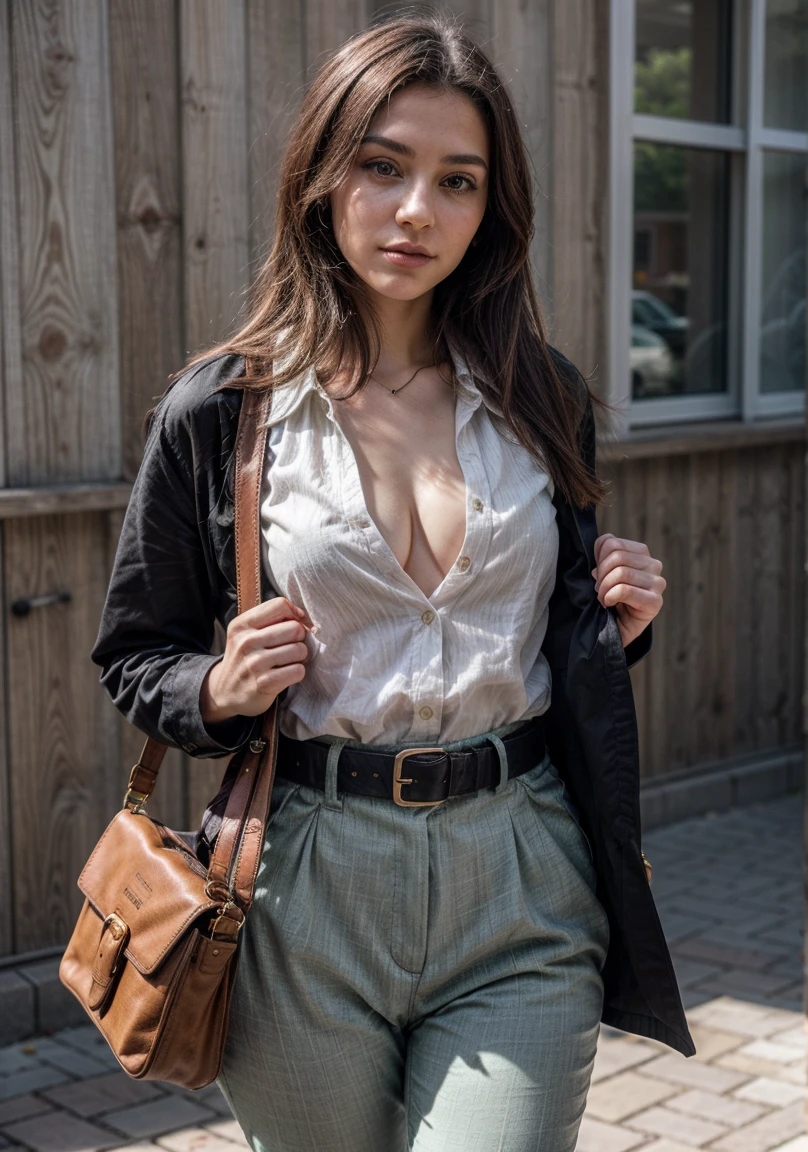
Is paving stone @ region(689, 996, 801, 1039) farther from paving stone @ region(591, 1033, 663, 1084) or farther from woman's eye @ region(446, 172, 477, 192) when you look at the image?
woman's eye @ region(446, 172, 477, 192)

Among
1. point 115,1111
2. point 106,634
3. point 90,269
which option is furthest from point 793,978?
point 106,634

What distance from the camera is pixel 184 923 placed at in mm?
2031

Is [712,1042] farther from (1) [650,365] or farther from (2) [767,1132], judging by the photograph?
(1) [650,365]

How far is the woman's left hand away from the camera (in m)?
2.17

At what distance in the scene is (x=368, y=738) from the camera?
2.10 metres

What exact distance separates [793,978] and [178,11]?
3.36 meters

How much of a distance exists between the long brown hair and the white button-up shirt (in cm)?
8

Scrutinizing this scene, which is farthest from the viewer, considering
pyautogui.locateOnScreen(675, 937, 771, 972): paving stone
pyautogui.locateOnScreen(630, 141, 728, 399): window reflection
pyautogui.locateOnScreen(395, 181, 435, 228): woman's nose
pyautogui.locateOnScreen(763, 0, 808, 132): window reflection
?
pyautogui.locateOnScreen(763, 0, 808, 132): window reflection

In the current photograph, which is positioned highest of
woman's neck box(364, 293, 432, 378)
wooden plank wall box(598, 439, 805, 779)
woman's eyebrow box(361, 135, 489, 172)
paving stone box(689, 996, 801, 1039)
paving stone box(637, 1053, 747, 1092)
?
woman's eyebrow box(361, 135, 489, 172)

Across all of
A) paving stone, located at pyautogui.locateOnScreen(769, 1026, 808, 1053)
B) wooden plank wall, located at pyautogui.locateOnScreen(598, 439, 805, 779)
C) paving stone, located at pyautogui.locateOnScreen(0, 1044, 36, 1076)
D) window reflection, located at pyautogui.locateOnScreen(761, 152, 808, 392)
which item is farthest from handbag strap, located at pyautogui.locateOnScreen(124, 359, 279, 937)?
window reflection, located at pyautogui.locateOnScreen(761, 152, 808, 392)

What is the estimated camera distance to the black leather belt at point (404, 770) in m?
2.08

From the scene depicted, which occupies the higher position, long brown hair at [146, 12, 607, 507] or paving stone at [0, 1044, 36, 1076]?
long brown hair at [146, 12, 607, 507]

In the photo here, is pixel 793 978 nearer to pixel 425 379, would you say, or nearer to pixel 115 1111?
pixel 115 1111

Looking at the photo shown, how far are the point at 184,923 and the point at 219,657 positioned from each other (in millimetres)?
364
